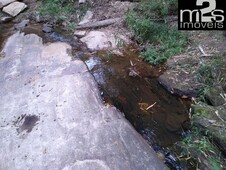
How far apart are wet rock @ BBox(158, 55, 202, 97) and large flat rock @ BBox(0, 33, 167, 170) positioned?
37.2 inches

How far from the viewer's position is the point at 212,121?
291 cm

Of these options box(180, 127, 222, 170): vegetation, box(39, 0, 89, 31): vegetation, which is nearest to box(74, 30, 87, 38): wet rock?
box(39, 0, 89, 31): vegetation

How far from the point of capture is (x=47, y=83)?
3850 millimetres

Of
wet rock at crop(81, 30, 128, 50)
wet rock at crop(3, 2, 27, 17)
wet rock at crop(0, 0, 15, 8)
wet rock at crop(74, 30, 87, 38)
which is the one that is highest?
wet rock at crop(0, 0, 15, 8)

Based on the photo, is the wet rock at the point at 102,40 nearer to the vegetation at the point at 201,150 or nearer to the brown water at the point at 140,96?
the brown water at the point at 140,96

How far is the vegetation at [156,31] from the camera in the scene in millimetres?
4404

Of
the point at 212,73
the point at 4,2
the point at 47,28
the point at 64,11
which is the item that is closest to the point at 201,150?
the point at 212,73

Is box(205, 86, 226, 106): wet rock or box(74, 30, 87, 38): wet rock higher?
box(74, 30, 87, 38): wet rock

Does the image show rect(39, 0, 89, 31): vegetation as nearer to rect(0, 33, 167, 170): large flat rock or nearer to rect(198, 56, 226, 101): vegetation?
rect(0, 33, 167, 170): large flat rock

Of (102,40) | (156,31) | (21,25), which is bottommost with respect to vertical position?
(102,40)

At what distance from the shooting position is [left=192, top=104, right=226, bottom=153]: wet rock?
8.89 ft

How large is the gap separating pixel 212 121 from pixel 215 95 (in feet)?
1.68

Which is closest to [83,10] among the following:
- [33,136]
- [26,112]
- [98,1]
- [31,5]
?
[98,1]

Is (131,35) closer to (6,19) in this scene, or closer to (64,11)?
(64,11)
